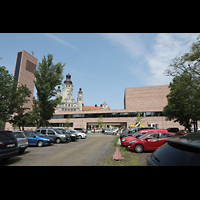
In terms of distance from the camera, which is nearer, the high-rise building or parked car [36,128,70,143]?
parked car [36,128,70,143]

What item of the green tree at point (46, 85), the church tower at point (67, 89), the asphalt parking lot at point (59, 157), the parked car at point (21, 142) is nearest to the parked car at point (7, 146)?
the asphalt parking lot at point (59, 157)

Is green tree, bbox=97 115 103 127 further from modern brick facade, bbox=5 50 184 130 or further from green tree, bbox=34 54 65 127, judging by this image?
green tree, bbox=34 54 65 127

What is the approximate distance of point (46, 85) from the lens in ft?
82.1

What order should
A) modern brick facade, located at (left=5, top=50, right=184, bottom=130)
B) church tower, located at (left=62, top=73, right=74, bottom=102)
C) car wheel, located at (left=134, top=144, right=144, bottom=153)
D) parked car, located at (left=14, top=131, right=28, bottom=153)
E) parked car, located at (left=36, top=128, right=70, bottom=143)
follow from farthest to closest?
church tower, located at (left=62, top=73, right=74, bottom=102), modern brick facade, located at (left=5, top=50, right=184, bottom=130), parked car, located at (left=36, top=128, right=70, bottom=143), car wheel, located at (left=134, top=144, right=144, bottom=153), parked car, located at (left=14, top=131, right=28, bottom=153)

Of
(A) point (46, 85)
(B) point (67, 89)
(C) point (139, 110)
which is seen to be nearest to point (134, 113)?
(C) point (139, 110)

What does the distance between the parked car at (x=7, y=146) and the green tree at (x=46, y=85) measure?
1840 cm

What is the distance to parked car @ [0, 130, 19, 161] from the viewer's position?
259 inches

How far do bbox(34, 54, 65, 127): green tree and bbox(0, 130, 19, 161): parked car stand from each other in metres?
18.4

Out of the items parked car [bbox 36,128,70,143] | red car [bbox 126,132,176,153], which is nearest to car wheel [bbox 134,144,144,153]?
red car [bbox 126,132,176,153]

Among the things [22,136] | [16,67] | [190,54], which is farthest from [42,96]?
[16,67]

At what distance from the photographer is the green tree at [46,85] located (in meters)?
25.3
